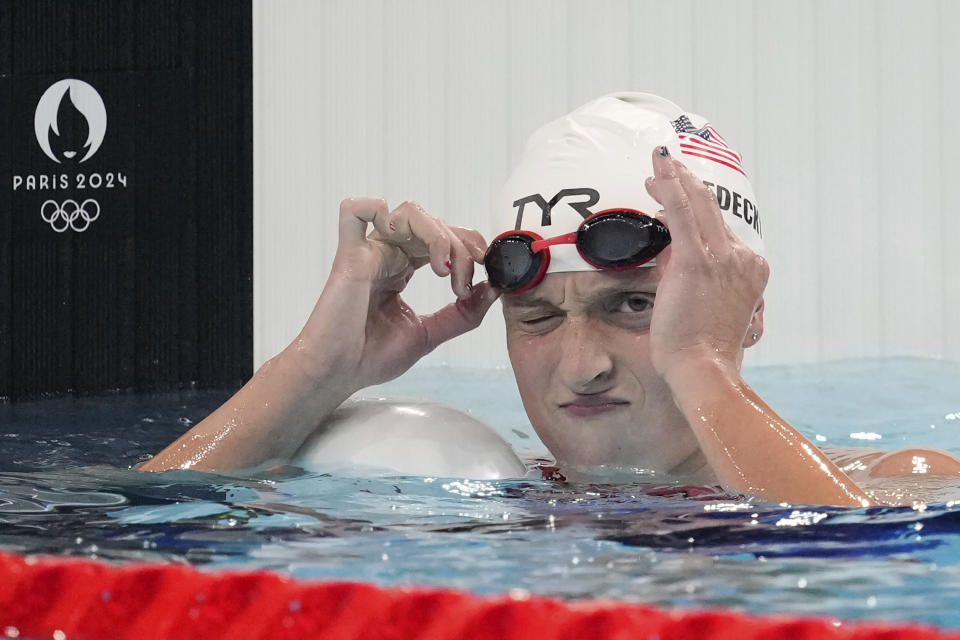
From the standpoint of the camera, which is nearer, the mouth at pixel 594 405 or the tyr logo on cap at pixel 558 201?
the mouth at pixel 594 405

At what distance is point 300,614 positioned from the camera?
1332 mm

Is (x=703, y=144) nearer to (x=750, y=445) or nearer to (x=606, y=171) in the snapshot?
(x=606, y=171)

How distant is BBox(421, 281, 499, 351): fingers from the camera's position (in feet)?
8.95

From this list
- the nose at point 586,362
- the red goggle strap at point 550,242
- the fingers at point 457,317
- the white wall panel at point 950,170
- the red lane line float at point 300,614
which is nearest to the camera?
the red lane line float at point 300,614

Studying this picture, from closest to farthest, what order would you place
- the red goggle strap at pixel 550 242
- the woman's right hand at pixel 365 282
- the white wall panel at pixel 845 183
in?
the red goggle strap at pixel 550 242, the woman's right hand at pixel 365 282, the white wall panel at pixel 845 183

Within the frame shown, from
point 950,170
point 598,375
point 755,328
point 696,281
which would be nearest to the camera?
point 696,281

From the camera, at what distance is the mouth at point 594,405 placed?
7.64 feet

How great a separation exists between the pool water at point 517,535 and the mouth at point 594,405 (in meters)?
0.15

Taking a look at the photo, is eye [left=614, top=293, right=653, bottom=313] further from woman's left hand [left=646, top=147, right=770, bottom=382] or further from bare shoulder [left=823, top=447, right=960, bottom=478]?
bare shoulder [left=823, top=447, right=960, bottom=478]

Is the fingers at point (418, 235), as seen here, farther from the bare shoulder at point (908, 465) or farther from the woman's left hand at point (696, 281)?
the bare shoulder at point (908, 465)

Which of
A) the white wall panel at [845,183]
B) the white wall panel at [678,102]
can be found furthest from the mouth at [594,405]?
the white wall panel at [845,183]

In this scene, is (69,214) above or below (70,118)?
below

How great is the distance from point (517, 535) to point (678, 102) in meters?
4.93

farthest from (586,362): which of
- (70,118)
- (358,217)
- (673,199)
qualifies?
(70,118)
